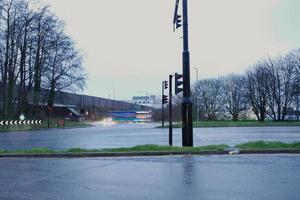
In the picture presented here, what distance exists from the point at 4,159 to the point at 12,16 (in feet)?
122

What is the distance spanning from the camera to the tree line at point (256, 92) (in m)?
64.4

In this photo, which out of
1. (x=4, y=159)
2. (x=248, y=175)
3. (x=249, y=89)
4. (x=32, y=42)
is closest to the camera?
(x=248, y=175)

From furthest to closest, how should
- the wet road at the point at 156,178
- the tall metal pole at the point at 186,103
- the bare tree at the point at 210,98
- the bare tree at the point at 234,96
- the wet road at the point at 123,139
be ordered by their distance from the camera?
the bare tree at the point at 210,98 → the bare tree at the point at 234,96 → the wet road at the point at 123,139 → the tall metal pole at the point at 186,103 → the wet road at the point at 156,178

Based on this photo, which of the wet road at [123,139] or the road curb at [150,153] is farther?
the wet road at [123,139]

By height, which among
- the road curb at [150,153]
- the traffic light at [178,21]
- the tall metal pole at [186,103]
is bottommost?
the road curb at [150,153]

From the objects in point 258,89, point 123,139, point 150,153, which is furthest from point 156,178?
point 258,89

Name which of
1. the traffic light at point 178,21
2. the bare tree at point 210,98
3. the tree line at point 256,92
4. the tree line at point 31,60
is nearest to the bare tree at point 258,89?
the tree line at point 256,92

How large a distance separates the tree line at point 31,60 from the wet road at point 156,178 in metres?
37.5

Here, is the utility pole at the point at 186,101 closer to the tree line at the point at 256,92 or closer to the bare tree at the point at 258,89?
the tree line at the point at 256,92

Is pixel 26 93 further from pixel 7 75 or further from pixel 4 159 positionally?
pixel 4 159

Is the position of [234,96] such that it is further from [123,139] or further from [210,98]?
[123,139]

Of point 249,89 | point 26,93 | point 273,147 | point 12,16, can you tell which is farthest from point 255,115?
point 273,147

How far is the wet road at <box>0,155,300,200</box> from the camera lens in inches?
258

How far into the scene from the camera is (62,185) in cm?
748
